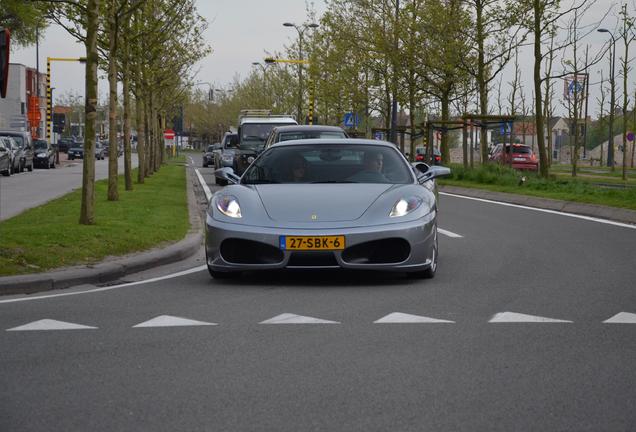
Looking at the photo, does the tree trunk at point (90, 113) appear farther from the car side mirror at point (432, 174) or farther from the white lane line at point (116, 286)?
the car side mirror at point (432, 174)

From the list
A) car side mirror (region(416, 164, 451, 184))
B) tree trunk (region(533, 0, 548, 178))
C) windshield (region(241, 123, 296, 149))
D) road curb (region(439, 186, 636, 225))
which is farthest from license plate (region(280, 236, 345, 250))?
windshield (region(241, 123, 296, 149))

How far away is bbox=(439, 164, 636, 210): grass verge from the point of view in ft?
66.1

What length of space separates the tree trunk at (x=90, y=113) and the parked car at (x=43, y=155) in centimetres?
3999

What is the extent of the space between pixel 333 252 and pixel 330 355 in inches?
116

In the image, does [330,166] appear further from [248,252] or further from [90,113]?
[90,113]

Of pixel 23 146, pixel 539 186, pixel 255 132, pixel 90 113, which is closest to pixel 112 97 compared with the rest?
pixel 90 113

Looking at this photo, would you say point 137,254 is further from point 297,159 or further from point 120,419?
point 120,419

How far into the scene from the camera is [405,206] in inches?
368

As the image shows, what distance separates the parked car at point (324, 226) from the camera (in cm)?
895

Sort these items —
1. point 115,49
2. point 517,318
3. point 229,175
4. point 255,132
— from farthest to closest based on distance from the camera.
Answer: point 255,132, point 115,49, point 229,175, point 517,318

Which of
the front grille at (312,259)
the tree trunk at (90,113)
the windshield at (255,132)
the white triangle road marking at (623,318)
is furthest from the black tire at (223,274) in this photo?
the windshield at (255,132)

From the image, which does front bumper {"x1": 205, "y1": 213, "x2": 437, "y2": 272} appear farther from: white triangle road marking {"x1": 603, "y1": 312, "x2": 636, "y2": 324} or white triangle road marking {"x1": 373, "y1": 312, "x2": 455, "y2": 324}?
white triangle road marking {"x1": 603, "y1": 312, "x2": 636, "y2": 324}

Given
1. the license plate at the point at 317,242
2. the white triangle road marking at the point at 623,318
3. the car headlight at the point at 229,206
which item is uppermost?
the car headlight at the point at 229,206

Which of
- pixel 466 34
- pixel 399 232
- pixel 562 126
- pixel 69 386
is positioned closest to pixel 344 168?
pixel 399 232
